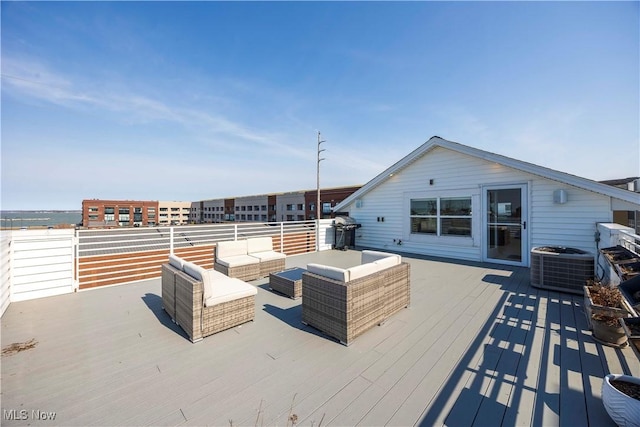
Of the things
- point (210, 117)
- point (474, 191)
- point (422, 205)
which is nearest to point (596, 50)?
point (474, 191)

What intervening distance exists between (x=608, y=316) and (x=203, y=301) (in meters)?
4.39

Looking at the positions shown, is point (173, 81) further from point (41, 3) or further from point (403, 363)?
point (403, 363)

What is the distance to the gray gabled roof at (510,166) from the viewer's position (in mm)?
4883

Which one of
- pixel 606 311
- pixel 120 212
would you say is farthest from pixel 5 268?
pixel 120 212

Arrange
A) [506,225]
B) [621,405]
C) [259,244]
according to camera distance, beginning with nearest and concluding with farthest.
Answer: [621,405], [259,244], [506,225]

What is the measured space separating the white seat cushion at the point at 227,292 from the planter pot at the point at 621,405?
10.0 ft

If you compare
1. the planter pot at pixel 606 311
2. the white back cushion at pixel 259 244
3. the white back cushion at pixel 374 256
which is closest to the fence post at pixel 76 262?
the white back cushion at pixel 259 244

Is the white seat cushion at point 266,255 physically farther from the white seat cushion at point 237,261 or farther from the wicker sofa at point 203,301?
the wicker sofa at point 203,301

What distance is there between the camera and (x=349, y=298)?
257 cm

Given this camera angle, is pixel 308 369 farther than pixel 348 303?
No

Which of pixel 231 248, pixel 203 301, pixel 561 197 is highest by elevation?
pixel 561 197

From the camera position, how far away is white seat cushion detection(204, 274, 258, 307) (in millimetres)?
2822

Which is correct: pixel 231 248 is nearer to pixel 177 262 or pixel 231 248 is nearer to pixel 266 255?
pixel 266 255

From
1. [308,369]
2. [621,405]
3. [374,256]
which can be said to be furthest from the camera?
[374,256]
